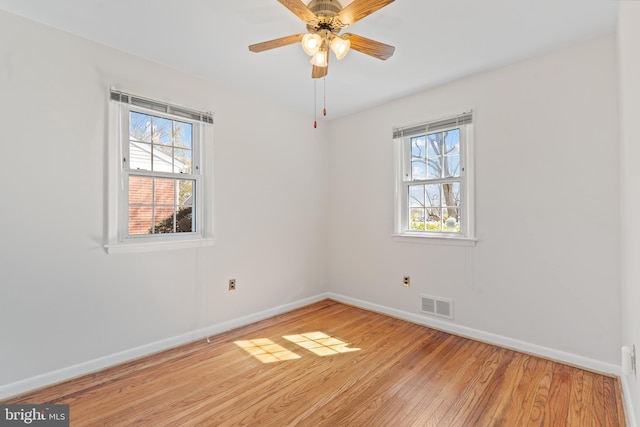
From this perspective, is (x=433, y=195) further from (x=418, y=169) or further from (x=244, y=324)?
(x=244, y=324)

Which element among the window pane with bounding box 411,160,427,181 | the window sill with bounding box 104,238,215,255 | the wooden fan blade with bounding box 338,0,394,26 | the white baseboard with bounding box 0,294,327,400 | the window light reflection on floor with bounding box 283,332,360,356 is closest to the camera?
the wooden fan blade with bounding box 338,0,394,26

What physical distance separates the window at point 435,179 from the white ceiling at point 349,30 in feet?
1.77

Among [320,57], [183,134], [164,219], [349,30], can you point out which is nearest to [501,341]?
[320,57]

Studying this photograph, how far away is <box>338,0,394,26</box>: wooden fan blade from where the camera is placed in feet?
5.04

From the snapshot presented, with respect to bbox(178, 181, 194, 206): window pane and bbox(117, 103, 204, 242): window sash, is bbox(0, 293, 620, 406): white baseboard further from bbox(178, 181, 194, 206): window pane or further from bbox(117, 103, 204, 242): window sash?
bbox(178, 181, 194, 206): window pane

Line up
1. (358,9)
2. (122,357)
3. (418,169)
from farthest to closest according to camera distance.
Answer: (418,169), (122,357), (358,9)

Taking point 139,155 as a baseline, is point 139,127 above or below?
above

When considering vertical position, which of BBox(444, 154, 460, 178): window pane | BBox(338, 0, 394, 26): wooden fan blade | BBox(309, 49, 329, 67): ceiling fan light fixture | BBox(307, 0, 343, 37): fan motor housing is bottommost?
BBox(444, 154, 460, 178): window pane

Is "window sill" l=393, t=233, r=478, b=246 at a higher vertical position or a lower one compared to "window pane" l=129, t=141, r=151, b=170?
lower

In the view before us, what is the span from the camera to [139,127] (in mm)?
2527

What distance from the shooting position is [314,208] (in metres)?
4.00

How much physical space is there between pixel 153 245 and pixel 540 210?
3.33m

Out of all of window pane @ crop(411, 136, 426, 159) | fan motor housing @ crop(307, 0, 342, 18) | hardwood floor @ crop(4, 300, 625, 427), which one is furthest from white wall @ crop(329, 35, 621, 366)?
fan motor housing @ crop(307, 0, 342, 18)

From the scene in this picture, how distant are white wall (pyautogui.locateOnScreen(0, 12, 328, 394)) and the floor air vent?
1910 mm
